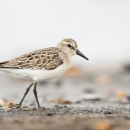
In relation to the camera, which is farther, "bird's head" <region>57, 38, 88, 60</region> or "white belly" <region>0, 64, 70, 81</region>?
"bird's head" <region>57, 38, 88, 60</region>

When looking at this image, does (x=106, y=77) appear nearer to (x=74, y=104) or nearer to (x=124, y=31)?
(x=74, y=104)

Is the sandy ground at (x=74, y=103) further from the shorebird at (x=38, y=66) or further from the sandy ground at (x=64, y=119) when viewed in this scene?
the shorebird at (x=38, y=66)

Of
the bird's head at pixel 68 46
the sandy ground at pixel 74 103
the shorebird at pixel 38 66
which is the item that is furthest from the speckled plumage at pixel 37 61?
the sandy ground at pixel 74 103

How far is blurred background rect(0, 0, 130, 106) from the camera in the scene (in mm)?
11680

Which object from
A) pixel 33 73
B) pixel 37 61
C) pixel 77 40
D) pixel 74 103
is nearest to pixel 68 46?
pixel 37 61

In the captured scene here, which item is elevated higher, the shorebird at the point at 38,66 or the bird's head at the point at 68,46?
the bird's head at the point at 68,46

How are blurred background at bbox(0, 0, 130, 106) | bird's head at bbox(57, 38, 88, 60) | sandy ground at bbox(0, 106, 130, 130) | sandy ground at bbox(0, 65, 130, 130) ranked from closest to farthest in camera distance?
sandy ground at bbox(0, 106, 130, 130)
sandy ground at bbox(0, 65, 130, 130)
bird's head at bbox(57, 38, 88, 60)
blurred background at bbox(0, 0, 130, 106)

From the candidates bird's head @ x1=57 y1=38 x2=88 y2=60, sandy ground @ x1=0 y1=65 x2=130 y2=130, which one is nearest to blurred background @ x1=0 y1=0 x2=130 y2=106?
sandy ground @ x1=0 y1=65 x2=130 y2=130

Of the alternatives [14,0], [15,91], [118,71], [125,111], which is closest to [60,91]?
[15,91]

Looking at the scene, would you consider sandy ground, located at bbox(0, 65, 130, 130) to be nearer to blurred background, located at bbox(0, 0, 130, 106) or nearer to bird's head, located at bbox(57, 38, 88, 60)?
blurred background, located at bbox(0, 0, 130, 106)

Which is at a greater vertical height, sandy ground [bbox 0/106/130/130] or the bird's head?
the bird's head

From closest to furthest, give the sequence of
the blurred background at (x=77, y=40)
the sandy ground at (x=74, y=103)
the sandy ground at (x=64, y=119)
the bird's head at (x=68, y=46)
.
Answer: the sandy ground at (x=64, y=119)
the sandy ground at (x=74, y=103)
the bird's head at (x=68, y=46)
the blurred background at (x=77, y=40)

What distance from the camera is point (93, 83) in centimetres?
1245

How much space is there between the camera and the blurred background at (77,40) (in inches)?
460
